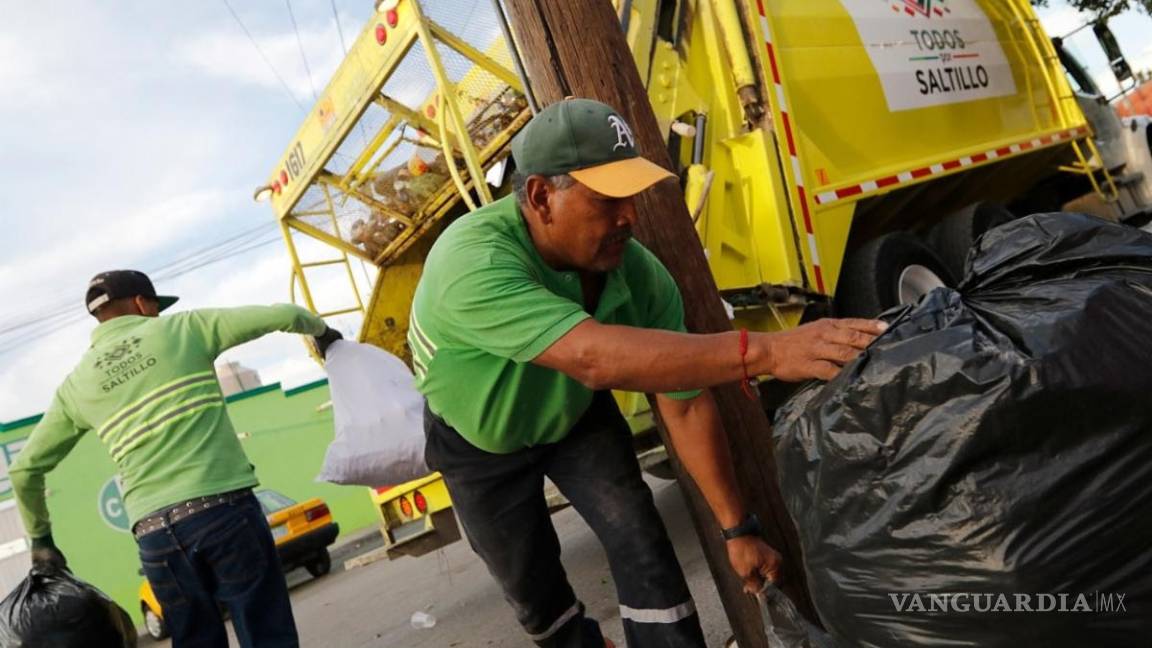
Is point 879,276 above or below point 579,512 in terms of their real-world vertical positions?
above

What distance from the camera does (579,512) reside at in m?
2.35

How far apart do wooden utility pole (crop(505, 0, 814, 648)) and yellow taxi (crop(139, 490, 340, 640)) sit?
26.1 ft

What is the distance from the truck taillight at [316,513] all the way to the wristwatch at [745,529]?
8.45 metres

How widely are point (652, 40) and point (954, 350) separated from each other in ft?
9.37

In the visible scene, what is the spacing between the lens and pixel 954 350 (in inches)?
53.9

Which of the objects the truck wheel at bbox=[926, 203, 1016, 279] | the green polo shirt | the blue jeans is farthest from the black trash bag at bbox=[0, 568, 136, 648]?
the truck wheel at bbox=[926, 203, 1016, 279]

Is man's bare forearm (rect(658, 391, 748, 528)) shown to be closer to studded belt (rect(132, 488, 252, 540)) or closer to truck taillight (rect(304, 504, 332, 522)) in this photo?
studded belt (rect(132, 488, 252, 540))

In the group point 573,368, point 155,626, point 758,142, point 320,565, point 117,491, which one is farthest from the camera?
point 117,491

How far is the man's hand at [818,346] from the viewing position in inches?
59.9

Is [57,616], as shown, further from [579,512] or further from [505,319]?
[505,319]

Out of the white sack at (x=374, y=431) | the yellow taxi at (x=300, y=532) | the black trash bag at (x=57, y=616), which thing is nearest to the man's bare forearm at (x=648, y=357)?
the white sack at (x=374, y=431)

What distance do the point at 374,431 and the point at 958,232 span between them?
3500 mm

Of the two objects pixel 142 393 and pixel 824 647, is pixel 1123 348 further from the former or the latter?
pixel 142 393

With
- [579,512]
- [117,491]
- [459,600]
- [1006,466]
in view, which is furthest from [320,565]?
[1006,466]
